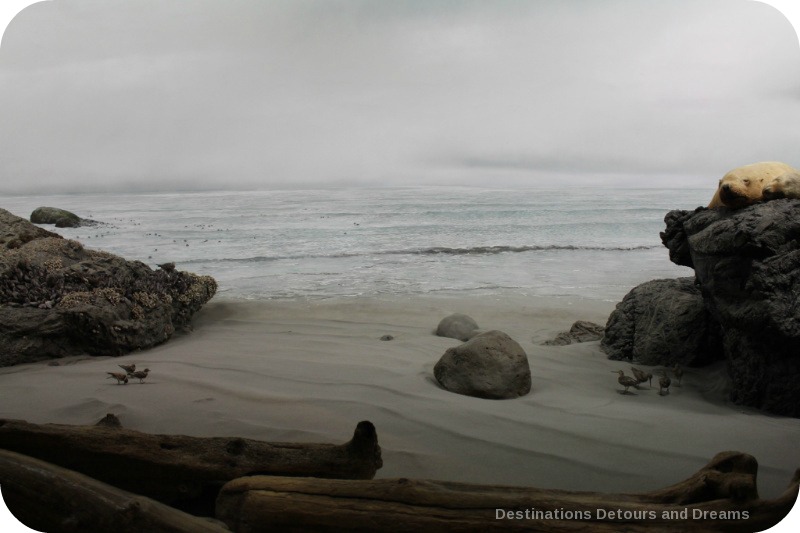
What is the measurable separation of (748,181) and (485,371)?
1645 millimetres

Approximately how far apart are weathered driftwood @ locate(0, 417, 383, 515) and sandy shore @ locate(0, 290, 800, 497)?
0.41 feet

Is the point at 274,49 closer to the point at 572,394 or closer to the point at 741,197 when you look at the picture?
the point at 572,394

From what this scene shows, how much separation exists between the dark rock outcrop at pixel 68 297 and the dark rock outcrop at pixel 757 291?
2853mm

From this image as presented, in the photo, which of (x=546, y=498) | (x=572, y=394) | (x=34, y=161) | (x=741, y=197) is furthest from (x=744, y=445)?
(x=34, y=161)

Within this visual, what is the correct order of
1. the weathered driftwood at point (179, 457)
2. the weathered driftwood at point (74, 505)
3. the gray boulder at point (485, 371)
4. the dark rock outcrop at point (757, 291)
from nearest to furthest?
1. the weathered driftwood at point (74, 505)
2. the weathered driftwood at point (179, 457)
3. the dark rock outcrop at point (757, 291)
4. the gray boulder at point (485, 371)

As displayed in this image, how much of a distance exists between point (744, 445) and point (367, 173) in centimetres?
215

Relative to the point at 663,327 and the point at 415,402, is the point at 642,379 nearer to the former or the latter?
the point at 663,327

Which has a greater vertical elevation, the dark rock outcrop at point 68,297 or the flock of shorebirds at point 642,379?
the dark rock outcrop at point 68,297

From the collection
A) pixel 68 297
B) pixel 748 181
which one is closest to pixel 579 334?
pixel 748 181

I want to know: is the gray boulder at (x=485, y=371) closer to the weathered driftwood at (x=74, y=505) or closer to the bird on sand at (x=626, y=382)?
the bird on sand at (x=626, y=382)

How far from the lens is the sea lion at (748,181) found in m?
3.19

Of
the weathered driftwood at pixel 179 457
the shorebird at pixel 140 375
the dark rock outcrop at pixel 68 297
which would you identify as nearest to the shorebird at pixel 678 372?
the weathered driftwood at pixel 179 457

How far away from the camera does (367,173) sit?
10.8ft

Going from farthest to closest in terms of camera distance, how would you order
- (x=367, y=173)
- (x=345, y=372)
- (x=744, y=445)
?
1. (x=367, y=173)
2. (x=345, y=372)
3. (x=744, y=445)
